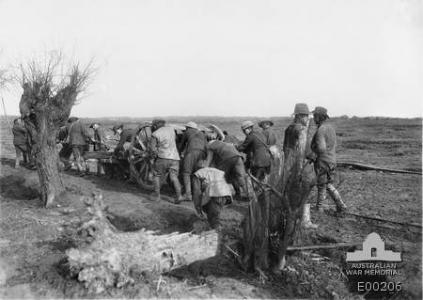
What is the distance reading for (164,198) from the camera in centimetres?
809

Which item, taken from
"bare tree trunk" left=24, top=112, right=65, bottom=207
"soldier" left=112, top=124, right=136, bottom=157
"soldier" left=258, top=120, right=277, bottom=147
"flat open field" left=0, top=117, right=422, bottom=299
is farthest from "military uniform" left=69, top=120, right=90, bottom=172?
"soldier" left=258, top=120, right=277, bottom=147

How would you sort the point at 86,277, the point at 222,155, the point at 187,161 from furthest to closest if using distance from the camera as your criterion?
the point at 187,161 < the point at 222,155 < the point at 86,277

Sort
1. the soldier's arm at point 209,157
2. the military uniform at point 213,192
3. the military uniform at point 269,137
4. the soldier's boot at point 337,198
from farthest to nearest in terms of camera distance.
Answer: the military uniform at point 269,137
the soldier's arm at point 209,157
the soldier's boot at point 337,198
the military uniform at point 213,192

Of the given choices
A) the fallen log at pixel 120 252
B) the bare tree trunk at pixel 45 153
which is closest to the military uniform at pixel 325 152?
the fallen log at pixel 120 252

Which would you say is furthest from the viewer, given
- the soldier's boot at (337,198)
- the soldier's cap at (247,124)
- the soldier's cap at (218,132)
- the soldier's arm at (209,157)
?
the soldier's cap at (218,132)

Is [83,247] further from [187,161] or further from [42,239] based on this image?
[187,161]

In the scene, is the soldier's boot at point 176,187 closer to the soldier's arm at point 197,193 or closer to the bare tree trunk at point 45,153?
the soldier's arm at point 197,193

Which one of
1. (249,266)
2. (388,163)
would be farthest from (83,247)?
(388,163)

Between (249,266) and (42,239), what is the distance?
308cm

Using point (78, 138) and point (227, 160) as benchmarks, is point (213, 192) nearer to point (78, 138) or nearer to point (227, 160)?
point (227, 160)

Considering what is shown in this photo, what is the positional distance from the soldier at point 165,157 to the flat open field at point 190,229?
0.41 meters

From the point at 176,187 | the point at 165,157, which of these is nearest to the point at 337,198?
the point at 176,187

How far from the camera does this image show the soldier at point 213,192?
5730mm

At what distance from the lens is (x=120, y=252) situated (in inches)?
182
